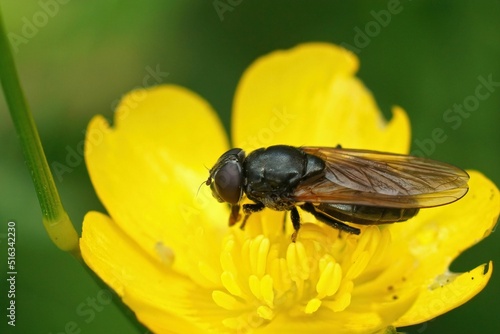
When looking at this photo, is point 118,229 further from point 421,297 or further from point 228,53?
point 228,53

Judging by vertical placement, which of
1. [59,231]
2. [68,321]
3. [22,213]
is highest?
[59,231]

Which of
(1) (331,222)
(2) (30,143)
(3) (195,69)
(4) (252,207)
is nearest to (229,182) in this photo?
(4) (252,207)

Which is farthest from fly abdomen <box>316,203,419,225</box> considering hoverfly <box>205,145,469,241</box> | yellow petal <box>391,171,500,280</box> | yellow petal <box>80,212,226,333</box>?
yellow petal <box>80,212,226,333</box>

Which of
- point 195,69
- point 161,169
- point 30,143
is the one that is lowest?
point 161,169

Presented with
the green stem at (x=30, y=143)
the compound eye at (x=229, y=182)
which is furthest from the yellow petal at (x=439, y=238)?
the green stem at (x=30, y=143)

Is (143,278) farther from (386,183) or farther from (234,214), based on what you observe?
(386,183)

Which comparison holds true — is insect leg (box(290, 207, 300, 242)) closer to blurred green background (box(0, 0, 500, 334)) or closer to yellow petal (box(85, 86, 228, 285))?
yellow petal (box(85, 86, 228, 285))

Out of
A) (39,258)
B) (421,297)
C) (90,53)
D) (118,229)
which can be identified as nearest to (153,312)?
(118,229)
